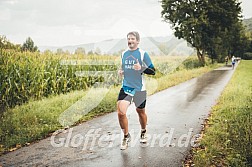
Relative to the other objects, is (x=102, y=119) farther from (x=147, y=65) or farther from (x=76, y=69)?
(x=76, y=69)

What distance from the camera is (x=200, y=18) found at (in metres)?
31.7

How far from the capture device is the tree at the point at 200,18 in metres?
32.1

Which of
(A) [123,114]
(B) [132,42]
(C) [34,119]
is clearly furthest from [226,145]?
(C) [34,119]

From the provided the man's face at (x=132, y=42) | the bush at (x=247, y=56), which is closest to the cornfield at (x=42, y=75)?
the man's face at (x=132, y=42)

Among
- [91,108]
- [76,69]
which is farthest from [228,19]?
[91,108]

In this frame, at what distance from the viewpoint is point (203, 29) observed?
34.5 meters

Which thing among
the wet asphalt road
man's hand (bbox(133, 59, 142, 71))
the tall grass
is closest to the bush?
the wet asphalt road

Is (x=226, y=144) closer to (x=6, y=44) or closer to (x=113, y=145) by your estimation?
(x=113, y=145)

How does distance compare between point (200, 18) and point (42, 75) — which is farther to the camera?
point (200, 18)

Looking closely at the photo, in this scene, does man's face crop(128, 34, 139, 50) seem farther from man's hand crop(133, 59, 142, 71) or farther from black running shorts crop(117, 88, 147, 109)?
black running shorts crop(117, 88, 147, 109)

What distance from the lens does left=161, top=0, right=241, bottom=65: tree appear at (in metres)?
32.1

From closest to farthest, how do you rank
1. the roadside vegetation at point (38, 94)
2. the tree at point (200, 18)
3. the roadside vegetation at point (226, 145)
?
the roadside vegetation at point (226, 145), the roadside vegetation at point (38, 94), the tree at point (200, 18)

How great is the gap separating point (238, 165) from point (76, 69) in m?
9.36

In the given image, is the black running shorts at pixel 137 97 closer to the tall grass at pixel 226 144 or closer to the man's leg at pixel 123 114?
the man's leg at pixel 123 114
